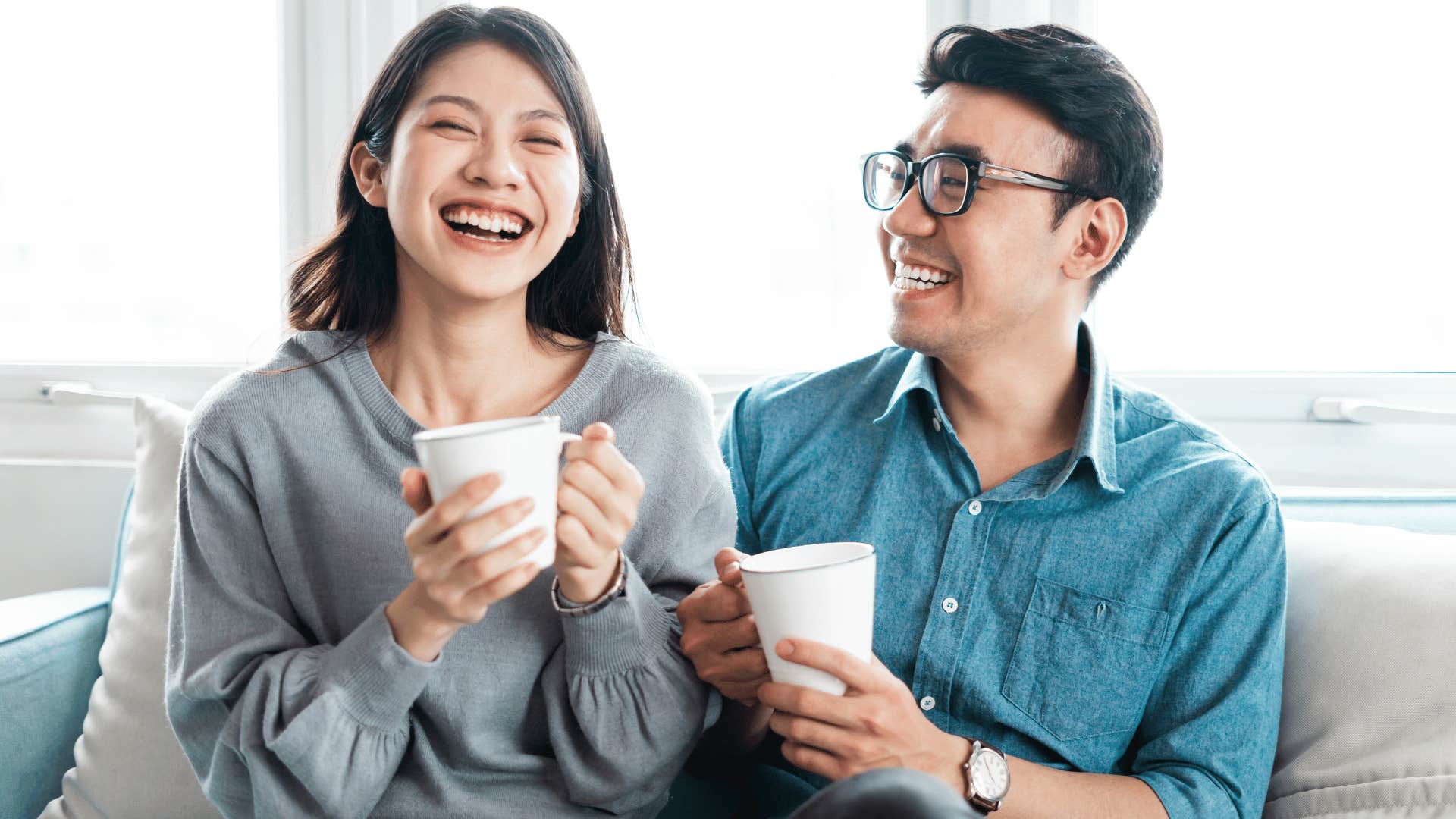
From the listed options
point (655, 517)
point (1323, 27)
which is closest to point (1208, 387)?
point (1323, 27)

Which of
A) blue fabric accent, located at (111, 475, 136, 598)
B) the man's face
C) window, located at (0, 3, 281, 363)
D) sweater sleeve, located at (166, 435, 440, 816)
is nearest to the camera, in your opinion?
sweater sleeve, located at (166, 435, 440, 816)

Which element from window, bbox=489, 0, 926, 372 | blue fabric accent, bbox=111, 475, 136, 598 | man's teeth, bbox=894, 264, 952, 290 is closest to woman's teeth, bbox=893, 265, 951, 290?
man's teeth, bbox=894, 264, 952, 290

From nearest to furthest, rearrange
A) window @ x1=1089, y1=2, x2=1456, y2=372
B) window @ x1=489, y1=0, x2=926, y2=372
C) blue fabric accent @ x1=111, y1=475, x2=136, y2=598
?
blue fabric accent @ x1=111, y1=475, x2=136, y2=598 < window @ x1=1089, y1=2, x2=1456, y2=372 < window @ x1=489, y1=0, x2=926, y2=372

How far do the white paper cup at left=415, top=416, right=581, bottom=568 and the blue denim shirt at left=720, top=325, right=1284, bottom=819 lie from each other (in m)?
0.65

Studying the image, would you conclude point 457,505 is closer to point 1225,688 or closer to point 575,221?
point 575,221

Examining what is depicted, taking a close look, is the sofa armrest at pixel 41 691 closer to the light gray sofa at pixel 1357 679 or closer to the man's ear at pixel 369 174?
the light gray sofa at pixel 1357 679

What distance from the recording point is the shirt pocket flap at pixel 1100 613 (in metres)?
1.30

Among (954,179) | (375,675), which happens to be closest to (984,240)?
(954,179)

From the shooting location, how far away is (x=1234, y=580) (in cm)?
128

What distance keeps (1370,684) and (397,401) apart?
44.7 inches

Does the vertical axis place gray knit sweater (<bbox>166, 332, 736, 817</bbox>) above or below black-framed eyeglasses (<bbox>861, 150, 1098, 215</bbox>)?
below

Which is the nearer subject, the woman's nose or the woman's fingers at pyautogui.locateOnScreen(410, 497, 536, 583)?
the woman's fingers at pyautogui.locateOnScreen(410, 497, 536, 583)

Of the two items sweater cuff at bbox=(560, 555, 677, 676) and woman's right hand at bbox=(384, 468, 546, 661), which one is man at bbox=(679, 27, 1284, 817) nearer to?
sweater cuff at bbox=(560, 555, 677, 676)

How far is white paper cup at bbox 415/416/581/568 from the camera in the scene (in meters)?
0.81
